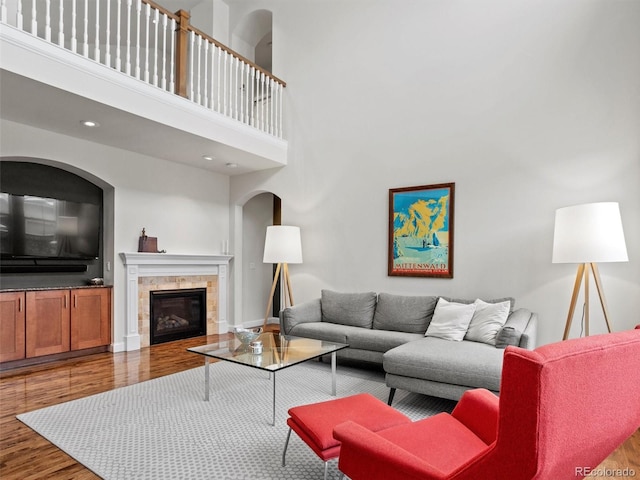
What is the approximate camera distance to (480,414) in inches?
73.0

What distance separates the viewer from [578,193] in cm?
376

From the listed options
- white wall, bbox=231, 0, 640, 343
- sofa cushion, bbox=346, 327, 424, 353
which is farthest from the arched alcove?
sofa cushion, bbox=346, 327, 424, 353

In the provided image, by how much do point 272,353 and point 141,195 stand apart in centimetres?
334

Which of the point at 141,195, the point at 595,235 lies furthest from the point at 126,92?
the point at 595,235

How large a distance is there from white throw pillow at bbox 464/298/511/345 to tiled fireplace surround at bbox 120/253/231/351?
12.7 feet

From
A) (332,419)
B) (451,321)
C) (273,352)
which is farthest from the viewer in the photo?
(451,321)

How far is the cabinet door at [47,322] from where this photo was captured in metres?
4.23

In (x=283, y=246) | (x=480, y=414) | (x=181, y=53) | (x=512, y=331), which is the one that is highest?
(x=181, y=53)

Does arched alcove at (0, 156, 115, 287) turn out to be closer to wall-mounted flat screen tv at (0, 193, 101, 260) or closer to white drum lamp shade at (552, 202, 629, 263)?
wall-mounted flat screen tv at (0, 193, 101, 260)

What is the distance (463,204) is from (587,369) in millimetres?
3544

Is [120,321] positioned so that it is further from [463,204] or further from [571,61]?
[571,61]

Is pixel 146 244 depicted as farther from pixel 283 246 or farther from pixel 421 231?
pixel 421 231

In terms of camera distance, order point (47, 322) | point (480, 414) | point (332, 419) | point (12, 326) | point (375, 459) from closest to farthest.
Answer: point (375, 459)
point (480, 414)
point (332, 419)
point (12, 326)
point (47, 322)

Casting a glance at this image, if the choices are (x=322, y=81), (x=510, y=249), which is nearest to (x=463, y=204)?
(x=510, y=249)
